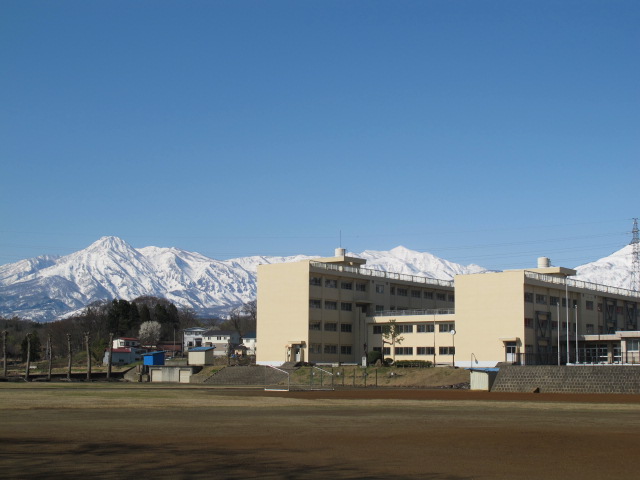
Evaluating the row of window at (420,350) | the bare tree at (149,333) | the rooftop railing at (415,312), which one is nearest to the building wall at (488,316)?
the row of window at (420,350)

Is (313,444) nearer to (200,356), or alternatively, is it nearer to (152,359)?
(200,356)

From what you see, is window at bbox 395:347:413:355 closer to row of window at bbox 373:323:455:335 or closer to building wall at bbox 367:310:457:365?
building wall at bbox 367:310:457:365

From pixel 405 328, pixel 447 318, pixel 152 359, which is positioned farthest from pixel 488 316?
pixel 152 359

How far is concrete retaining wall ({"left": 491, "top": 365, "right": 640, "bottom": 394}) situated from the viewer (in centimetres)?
5909

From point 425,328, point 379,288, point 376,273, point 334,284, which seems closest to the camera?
point 425,328

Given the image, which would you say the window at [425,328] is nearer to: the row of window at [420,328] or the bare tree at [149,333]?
the row of window at [420,328]

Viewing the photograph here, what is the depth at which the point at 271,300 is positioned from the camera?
10838cm

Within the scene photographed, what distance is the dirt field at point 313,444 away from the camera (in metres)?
16.1

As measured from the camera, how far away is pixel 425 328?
104500 mm

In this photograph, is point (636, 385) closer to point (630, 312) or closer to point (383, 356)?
point (383, 356)

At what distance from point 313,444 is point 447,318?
8329 centimetres

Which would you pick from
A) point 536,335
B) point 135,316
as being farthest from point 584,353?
point 135,316

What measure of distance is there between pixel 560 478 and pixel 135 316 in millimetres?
178957

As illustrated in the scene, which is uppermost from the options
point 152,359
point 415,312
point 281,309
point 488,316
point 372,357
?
point 281,309
